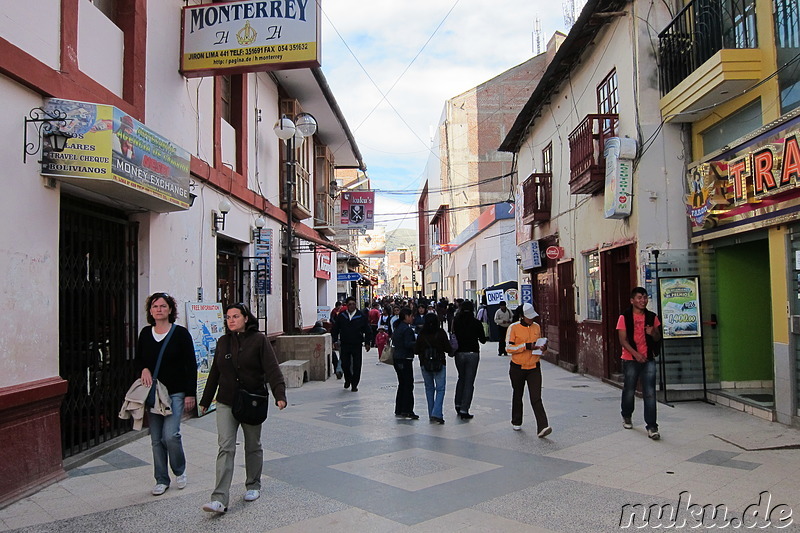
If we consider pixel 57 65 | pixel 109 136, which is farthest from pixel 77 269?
pixel 57 65

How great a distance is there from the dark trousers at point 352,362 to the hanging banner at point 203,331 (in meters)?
2.82

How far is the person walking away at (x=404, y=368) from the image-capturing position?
9.28 meters

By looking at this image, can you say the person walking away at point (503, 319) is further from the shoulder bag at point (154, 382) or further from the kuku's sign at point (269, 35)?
the shoulder bag at point (154, 382)

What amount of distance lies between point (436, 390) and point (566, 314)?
7.86 metres

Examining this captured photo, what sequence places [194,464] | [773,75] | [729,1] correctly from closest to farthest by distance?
[194,464] → [773,75] → [729,1]

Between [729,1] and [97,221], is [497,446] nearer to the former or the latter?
[97,221]

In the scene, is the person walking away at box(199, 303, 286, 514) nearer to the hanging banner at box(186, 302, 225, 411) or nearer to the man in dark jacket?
the hanging banner at box(186, 302, 225, 411)

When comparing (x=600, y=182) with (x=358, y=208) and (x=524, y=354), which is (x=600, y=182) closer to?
(x=524, y=354)

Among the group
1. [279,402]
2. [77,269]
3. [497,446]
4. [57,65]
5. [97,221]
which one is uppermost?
[57,65]

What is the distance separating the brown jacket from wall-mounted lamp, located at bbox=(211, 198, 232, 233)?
19.0 feet

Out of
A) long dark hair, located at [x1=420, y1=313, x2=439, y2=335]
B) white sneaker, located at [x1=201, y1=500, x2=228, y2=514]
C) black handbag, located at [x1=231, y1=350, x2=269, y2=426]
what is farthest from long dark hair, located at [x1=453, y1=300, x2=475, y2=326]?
white sneaker, located at [x1=201, y1=500, x2=228, y2=514]

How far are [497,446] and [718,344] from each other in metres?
4.82

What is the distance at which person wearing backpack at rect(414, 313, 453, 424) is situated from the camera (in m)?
8.90

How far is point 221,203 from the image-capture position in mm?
10953
